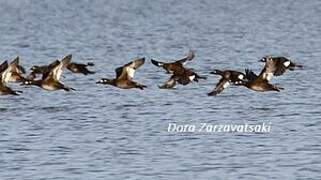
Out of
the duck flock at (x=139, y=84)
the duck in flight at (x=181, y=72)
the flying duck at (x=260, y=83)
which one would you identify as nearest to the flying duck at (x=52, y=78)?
the duck flock at (x=139, y=84)

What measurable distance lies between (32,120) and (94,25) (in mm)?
41447

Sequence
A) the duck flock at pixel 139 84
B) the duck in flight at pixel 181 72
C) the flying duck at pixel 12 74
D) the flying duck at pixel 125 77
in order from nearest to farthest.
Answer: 1. the duck flock at pixel 139 84
2. the flying duck at pixel 125 77
3. the duck in flight at pixel 181 72
4. the flying duck at pixel 12 74

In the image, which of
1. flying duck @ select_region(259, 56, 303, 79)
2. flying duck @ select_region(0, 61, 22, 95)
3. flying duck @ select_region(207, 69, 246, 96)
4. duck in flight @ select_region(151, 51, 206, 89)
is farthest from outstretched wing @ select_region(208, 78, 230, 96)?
Result: flying duck @ select_region(0, 61, 22, 95)

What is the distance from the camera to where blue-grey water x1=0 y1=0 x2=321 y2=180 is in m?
25.3

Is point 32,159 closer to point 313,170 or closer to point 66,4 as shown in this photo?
point 313,170

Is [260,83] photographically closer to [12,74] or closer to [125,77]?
[125,77]

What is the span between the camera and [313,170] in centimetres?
2470

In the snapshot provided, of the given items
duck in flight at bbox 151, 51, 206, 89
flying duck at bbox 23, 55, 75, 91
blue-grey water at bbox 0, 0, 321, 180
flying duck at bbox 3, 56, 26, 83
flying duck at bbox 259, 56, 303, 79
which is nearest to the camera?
blue-grey water at bbox 0, 0, 321, 180

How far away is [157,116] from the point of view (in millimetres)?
31891

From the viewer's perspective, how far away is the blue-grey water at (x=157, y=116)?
997 inches

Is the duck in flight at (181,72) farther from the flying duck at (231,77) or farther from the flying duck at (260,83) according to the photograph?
the flying duck at (260,83)

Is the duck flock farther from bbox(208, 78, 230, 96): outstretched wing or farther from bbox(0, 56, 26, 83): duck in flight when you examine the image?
bbox(208, 78, 230, 96): outstretched wing

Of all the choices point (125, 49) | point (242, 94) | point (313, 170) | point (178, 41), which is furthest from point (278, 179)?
point (178, 41)

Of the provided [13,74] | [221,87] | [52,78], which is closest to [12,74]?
[13,74]
